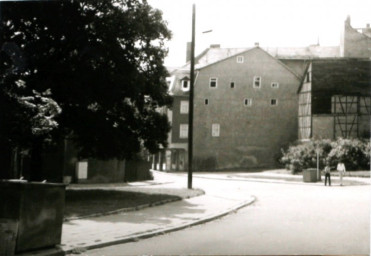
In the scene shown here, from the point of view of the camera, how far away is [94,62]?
19.5 m

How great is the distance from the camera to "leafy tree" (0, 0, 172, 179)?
58.8 ft

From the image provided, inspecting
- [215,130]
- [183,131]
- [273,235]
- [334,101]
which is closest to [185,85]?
[183,131]

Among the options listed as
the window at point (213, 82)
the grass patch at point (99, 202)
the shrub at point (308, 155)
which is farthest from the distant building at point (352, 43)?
the grass patch at point (99, 202)

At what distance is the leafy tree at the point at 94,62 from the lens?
58.8 ft

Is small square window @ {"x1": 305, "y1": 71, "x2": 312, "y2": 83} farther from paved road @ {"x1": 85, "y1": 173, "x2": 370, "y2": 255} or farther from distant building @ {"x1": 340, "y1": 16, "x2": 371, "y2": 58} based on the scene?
paved road @ {"x1": 85, "y1": 173, "x2": 370, "y2": 255}

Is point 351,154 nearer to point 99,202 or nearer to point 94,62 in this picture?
point 94,62

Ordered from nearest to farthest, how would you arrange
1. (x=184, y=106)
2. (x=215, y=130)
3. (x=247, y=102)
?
1. (x=215, y=130)
2. (x=247, y=102)
3. (x=184, y=106)

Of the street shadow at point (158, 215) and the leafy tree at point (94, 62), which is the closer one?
the street shadow at point (158, 215)

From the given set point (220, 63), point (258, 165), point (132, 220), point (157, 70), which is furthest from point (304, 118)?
point (132, 220)

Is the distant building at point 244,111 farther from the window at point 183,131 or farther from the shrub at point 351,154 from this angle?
the shrub at point 351,154

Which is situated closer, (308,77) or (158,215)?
(158,215)

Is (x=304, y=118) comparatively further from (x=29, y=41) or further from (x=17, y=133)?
(x=17, y=133)

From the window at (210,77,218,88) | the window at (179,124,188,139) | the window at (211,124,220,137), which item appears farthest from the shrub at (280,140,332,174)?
the window at (179,124,188,139)

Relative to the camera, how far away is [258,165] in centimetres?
6019
